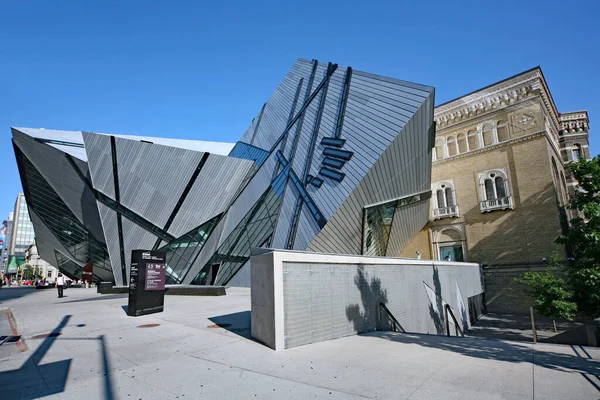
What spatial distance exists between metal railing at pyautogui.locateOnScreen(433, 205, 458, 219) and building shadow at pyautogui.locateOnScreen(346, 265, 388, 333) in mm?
26096

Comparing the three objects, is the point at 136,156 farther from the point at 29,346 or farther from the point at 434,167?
the point at 434,167

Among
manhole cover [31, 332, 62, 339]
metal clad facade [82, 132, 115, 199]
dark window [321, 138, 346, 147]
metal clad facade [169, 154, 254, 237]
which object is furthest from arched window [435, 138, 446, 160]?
manhole cover [31, 332, 62, 339]

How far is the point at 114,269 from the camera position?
2956cm

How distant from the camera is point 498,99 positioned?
31859mm

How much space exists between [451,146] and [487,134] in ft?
11.4

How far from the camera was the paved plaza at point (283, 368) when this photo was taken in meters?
4.56

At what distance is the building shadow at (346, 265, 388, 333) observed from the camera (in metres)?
9.11

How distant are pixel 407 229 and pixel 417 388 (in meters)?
25.5

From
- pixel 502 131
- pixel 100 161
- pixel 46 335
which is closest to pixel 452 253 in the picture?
pixel 502 131

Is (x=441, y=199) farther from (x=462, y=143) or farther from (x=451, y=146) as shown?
(x=462, y=143)

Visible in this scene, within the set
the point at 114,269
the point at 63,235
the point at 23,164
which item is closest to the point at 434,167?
the point at 114,269

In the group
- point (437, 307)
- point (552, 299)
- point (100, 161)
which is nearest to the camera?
point (437, 307)

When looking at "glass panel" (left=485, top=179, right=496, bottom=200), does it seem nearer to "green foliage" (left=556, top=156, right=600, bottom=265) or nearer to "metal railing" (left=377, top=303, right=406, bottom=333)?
"green foliage" (left=556, top=156, right=600, bottom=265)

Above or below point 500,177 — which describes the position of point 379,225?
below
